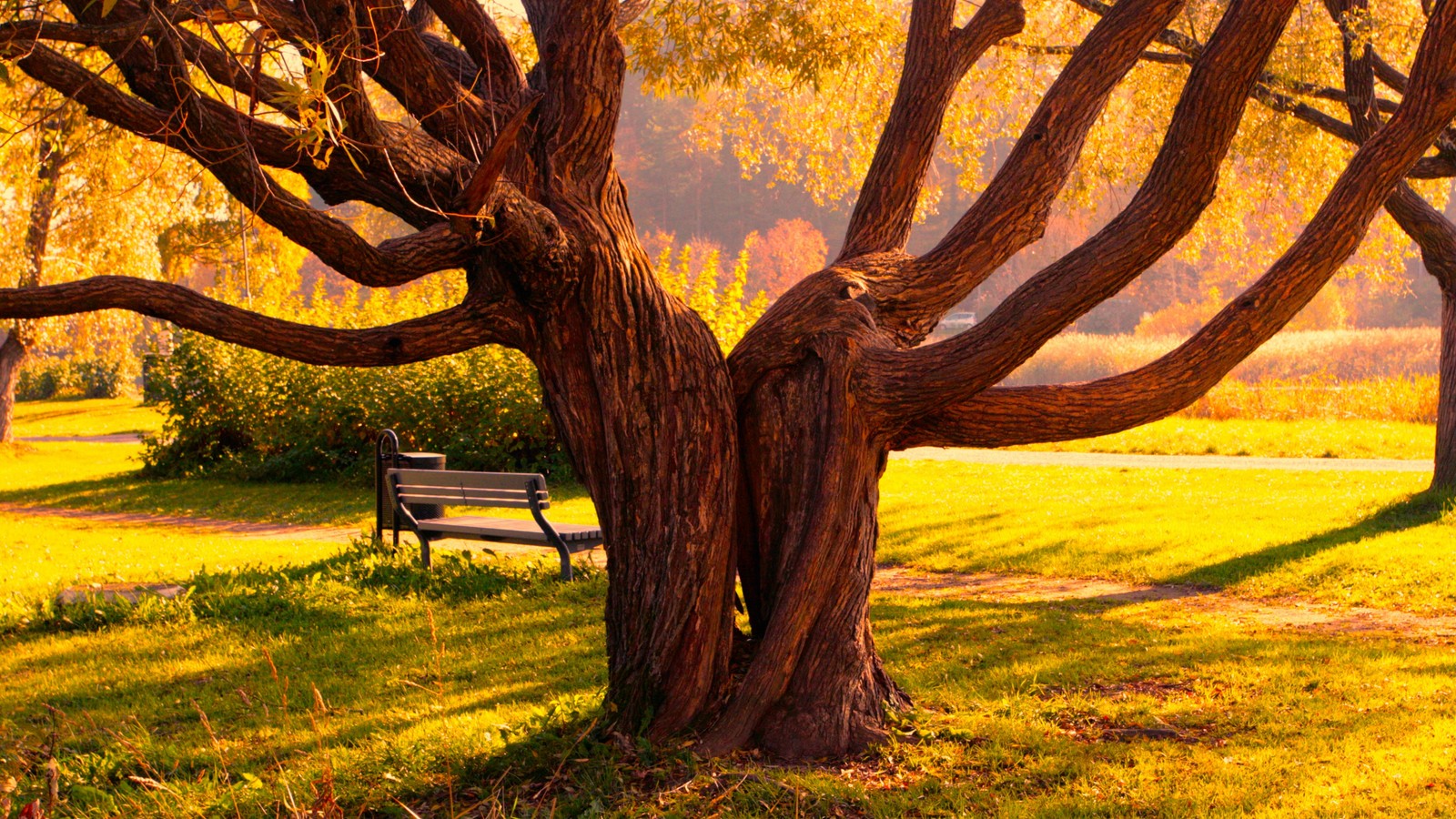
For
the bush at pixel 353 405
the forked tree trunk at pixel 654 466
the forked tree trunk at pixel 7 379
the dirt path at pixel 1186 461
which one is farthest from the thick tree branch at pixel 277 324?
the forked tree trunk at pixel 7 379

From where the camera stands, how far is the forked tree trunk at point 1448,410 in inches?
461

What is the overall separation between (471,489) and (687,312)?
4.76 meters

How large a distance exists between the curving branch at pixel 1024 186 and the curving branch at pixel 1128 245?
0.68m

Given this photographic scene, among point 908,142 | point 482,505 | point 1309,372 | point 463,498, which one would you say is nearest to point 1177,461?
point 482,505

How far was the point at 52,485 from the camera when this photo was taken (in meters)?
18.3

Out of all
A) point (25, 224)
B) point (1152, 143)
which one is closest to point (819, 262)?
point (25, 224)

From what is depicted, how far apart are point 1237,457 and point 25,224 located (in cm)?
2199

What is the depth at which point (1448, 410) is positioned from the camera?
1177 centimetres

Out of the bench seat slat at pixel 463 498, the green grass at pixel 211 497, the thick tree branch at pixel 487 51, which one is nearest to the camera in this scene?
the thick tree branch at pixel 487 51

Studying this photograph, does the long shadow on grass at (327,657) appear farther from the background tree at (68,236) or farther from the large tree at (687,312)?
the background tree at (68,236)

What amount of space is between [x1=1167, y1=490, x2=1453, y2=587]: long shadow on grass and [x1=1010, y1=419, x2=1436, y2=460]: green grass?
6.40 meters

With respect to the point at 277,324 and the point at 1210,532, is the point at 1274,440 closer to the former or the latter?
the point at 1210,532

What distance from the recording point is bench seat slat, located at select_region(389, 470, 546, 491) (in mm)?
9336

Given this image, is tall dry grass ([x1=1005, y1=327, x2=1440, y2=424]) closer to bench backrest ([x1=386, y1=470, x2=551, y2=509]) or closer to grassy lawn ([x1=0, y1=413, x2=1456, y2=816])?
grassy lawn ([x1=0, y1=413, x2=1456, y2=816])
